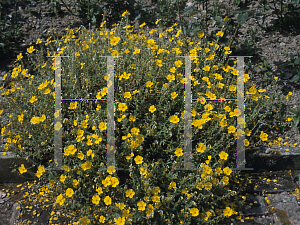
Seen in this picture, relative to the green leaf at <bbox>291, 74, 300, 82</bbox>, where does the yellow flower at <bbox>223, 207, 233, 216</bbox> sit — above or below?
below

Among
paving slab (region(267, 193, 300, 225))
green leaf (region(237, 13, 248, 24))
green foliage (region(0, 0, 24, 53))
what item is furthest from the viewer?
green foliage (region(0, 0, 24, 53))

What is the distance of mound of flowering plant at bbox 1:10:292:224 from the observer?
8.75 feet

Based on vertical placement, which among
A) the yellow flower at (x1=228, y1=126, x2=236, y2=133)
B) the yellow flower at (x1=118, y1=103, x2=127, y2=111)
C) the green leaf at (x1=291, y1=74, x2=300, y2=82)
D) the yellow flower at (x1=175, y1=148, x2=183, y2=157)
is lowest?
the yellow flower at (x1=175, y1=148, x2=183, y2=157)

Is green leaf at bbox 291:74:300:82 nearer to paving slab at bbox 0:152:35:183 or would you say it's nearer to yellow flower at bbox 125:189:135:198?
yellow flower at bbox 125:189:135:198

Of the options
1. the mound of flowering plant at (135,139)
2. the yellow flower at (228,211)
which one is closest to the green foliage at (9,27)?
→ the mound of flowering plant at (135,139)

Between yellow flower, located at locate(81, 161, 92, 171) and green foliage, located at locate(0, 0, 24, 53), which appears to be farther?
green foliage, located at locate(0, 0, 24, 53)

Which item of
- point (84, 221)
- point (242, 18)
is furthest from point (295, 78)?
point (84, 221)

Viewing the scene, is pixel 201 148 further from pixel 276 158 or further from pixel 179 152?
pixel 276 158

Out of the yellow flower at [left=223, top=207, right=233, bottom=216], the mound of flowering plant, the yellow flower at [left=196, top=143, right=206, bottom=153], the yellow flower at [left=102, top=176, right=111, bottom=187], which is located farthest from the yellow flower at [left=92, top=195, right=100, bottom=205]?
the yellow flower at [left=223, top=207, right=233, bottom=216]

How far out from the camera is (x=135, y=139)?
280 cm

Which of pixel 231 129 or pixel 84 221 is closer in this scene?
pixel 84 221

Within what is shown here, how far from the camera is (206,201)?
107 inches

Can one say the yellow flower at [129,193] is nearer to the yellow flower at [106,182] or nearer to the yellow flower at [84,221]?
the yellow flower at [106,182]

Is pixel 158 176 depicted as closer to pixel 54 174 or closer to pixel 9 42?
pixel 54 174
